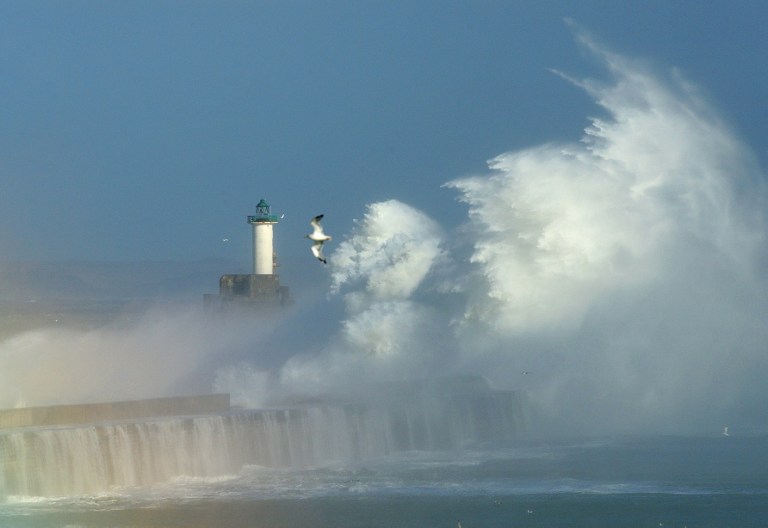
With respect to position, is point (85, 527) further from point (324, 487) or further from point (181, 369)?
point (181, 369)

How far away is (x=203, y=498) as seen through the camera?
69.2ft

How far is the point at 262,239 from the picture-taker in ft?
129

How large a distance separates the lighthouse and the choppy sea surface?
45.3 ft

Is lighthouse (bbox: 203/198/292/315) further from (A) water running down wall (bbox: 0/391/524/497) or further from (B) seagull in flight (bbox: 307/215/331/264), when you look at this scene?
(B) seagull in flight (bbox: 307/215/331/264)

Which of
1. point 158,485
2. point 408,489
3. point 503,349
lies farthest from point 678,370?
point 158,485

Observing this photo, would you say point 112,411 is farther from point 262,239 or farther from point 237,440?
point 262,239

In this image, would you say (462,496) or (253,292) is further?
(253,292)

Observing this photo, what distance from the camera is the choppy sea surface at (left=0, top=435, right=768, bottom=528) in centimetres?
1927

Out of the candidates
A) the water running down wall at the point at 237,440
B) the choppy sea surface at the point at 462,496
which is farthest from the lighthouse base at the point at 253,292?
the choppy sea surface at the point at 462,496

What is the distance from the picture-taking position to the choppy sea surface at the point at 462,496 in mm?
19266

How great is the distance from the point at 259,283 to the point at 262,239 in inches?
50.6

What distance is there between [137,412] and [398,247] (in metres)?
11.5

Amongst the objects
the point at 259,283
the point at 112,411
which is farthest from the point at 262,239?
the point at 112,411

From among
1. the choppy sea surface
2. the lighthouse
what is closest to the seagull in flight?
the choppy sea surface
